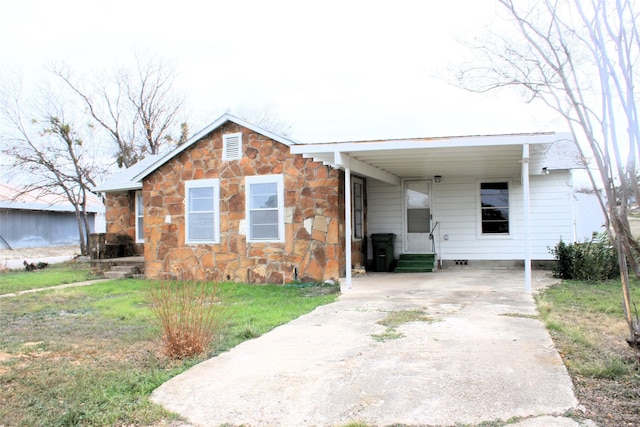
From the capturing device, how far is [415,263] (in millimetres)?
13523

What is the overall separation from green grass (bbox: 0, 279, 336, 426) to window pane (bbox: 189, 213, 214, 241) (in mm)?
2328

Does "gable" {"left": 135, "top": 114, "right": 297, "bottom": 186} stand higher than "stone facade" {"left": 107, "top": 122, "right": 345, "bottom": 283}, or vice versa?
"gable" {"left": 135, "top": 114, "right": 297, "bottom": 186}

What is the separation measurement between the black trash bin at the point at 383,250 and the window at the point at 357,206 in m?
0.51

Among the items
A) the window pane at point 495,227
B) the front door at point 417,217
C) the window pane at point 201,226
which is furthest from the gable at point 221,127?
the window pane at point 495,227

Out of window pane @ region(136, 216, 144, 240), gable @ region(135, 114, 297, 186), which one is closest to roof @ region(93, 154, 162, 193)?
window pane @ region(136, 216, 144, 240)

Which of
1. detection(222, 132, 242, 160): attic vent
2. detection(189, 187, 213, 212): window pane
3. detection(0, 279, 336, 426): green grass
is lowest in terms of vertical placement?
detection(0, 279, 336, 426): green grass

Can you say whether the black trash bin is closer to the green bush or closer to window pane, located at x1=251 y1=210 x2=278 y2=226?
window pane, located at x1=251 y1=210 x2=278 y2=226

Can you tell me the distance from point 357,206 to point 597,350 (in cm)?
848

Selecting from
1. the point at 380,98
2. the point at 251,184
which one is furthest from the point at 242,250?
the point at 380,98

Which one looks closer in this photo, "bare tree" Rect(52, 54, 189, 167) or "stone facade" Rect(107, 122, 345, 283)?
"stone facade" Rect(107, 122, 345, 283)

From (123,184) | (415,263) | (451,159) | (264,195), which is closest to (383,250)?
(415,263)

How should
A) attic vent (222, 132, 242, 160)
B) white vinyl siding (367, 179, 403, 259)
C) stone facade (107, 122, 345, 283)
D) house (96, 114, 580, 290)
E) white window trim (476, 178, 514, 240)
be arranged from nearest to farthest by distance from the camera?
house (96, 114, 580, 290)
stone facade (107, 122, 345, 283)
attic vent (222, 132, 242, 160)
white window trim (476, 178, 514, 240)
white vinyl siding (367, 179, 403, 259)

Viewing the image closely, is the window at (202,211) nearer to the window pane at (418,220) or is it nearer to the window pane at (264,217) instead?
the window pane at (264,217)

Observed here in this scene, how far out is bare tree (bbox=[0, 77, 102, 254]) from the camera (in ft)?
70.1
